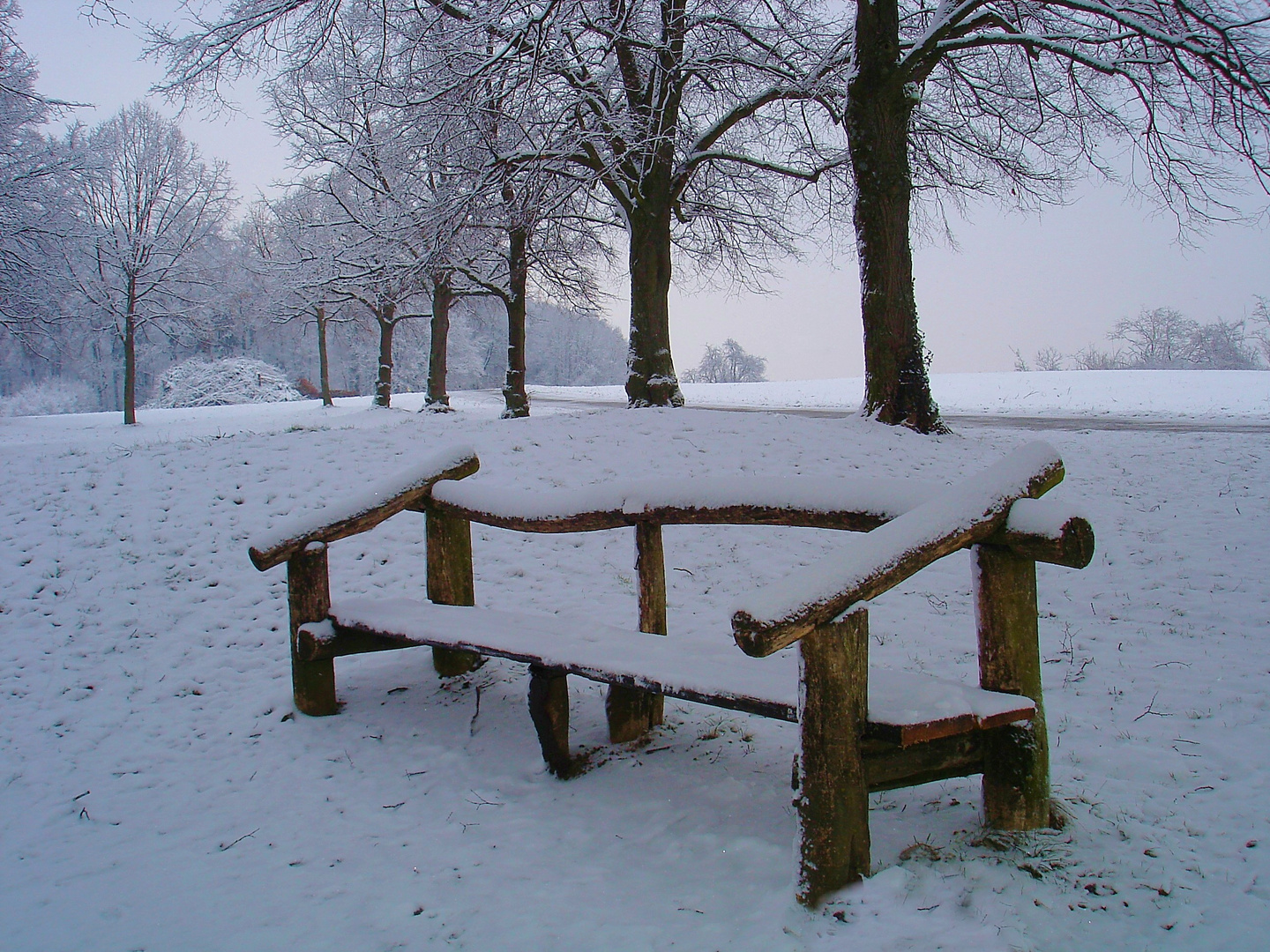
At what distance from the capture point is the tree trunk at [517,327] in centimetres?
1645

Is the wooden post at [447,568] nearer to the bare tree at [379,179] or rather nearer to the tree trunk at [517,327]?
the bare tree at [379,179]

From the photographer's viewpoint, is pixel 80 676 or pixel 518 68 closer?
pixel 80 676

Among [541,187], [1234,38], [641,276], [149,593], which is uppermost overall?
[1234,38]

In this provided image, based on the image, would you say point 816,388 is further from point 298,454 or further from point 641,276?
point 298,454

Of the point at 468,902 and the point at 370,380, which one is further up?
the point at 370,380

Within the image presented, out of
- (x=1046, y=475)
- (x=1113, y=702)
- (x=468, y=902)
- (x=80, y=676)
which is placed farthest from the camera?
(x=80, y=676)

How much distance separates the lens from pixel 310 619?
3975mm

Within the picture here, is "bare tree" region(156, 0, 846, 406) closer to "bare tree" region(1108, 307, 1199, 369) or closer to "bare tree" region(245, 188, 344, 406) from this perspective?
"bare tree" region(245, 188, 344, 406)

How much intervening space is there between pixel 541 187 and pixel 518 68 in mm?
2185

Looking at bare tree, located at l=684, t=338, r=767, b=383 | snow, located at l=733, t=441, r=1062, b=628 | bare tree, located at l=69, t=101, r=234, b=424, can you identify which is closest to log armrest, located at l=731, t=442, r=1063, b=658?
snow, located at l=733, t=441, r=1062, b=628

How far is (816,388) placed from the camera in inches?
1300

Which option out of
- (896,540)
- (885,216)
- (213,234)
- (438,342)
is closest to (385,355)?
(438,342)

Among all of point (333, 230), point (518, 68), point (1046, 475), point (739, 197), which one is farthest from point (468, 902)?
point (333, 230)

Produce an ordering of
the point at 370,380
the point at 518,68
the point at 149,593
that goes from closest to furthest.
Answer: the point at 149,593, the point at 518,68, the point at 370,380
